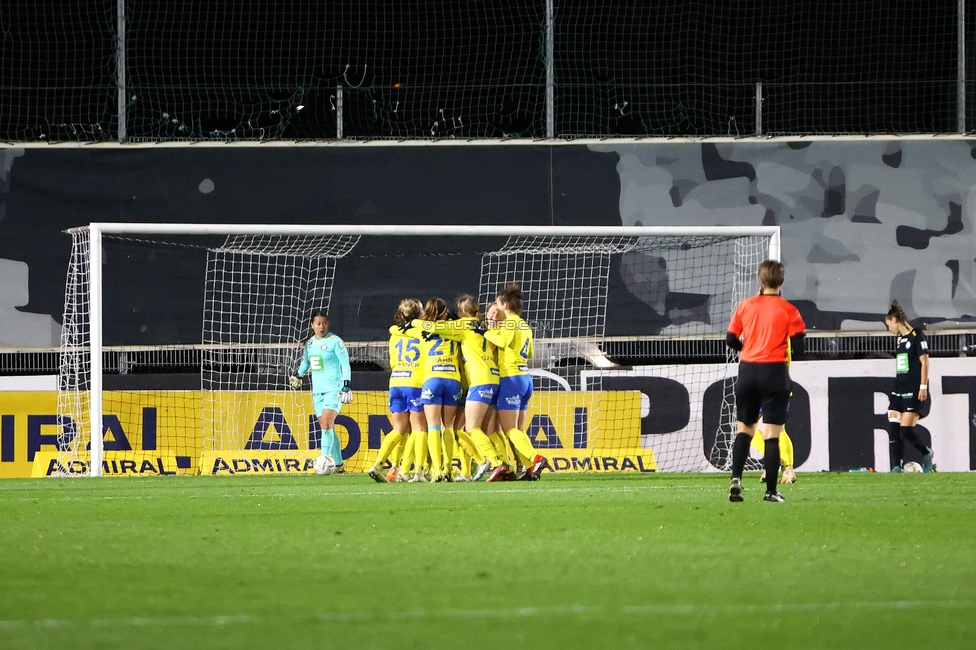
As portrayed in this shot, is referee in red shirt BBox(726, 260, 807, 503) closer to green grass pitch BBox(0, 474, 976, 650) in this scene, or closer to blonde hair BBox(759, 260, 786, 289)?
blonde hair BBox(759, 260, 786, 289)

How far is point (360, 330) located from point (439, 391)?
16.2ft

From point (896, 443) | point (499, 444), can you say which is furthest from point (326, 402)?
point (896, 443)

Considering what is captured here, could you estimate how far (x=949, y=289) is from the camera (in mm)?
16781

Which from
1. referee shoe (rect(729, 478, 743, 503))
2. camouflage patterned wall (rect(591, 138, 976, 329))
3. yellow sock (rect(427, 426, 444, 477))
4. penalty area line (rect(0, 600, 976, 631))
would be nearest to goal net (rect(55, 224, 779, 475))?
camouflage patterned wall (rect(591, 138, 976, 329))

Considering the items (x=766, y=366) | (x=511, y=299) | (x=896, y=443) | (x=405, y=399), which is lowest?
(x=896, y=443)

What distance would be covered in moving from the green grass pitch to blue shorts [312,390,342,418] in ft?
15.3

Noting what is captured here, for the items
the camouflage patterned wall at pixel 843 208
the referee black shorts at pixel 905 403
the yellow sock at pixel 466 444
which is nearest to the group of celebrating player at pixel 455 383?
the yellow sock at pixel 466 444

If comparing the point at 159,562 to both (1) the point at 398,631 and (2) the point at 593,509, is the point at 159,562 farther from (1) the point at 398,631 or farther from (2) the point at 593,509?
(2) the point at 593,509

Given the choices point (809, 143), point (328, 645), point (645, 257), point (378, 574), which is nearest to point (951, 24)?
point (809, 143)

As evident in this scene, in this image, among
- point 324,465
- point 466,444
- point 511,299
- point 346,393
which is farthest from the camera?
point 324,465

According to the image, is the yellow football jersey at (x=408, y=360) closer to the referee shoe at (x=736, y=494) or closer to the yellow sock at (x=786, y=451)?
the yellow sock at (x=786, y=451)

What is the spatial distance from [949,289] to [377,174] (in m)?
7.65

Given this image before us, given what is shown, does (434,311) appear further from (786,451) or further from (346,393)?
(786,451)

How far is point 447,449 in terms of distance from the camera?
492 inches
